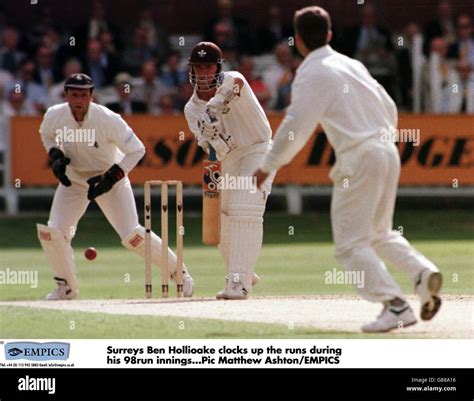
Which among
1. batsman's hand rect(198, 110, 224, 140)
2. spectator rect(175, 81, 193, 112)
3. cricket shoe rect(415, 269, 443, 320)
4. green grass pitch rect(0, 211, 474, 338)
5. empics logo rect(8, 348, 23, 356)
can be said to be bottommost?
green grass pitch rect(0, 211, 474, 338)

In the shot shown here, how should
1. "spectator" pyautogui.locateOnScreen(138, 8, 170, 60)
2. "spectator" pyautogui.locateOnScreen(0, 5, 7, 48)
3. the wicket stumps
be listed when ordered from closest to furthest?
the wicket stumps
"spectator" pyautogui.locateOnScreen(0, 5, 7, 48)
"spectator" pyautogui.locateOnScreen(138, 8, 170, 60)

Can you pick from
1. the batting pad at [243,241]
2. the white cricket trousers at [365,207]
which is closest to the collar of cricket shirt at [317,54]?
the white cricket trousers at [365,207]

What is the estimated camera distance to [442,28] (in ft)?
70.3

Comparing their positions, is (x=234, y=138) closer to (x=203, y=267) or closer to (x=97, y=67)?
(x=203, y=267)

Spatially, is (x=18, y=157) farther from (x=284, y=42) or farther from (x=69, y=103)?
(x=69, y=103)

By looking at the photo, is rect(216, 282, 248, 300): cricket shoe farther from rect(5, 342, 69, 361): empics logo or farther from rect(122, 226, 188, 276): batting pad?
rect(5, 342, 69, 361): empics logo

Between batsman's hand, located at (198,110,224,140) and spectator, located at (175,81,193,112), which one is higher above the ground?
batsman's hand, located at (198,110,224,140)

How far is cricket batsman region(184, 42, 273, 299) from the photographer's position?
1138 cm

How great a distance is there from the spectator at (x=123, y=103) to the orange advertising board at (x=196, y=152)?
15.4 inches

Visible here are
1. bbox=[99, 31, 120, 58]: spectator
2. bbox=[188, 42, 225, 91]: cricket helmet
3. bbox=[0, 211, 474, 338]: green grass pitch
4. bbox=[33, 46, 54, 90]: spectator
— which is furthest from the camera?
bbox=[99, 31, 120, 58]: spectator
